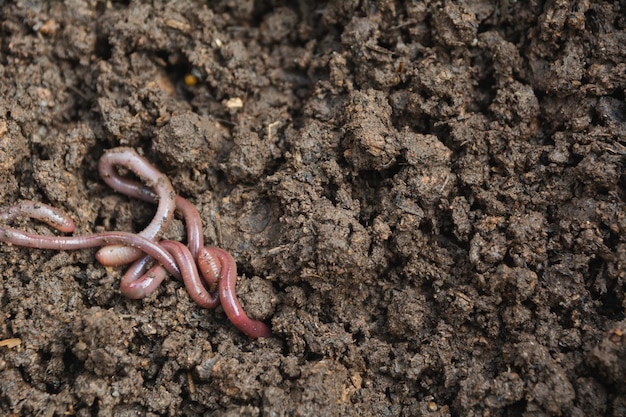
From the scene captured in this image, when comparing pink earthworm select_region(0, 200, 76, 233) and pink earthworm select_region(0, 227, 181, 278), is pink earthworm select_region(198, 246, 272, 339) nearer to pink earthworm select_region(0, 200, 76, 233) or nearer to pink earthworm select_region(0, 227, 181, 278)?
pink earthworm select_region(0, 227, 181, 278)

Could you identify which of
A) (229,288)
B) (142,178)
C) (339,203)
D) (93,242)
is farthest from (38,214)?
(339,203)

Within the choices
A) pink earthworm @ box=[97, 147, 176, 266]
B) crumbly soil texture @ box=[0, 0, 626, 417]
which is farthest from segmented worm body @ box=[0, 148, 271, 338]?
crumbly soil texture @ box=[0, 0, 626, 417]

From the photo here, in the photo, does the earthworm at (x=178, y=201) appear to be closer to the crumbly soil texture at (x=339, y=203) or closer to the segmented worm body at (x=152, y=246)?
the segmented worm body at (x=152, y=246)

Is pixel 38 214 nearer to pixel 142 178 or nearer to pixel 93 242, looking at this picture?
pixel 93 242

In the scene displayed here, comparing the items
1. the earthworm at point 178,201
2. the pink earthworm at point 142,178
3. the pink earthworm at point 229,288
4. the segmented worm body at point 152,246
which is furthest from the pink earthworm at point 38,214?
the pink earthworm at point 229,288

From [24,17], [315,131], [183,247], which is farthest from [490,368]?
[24,17]
